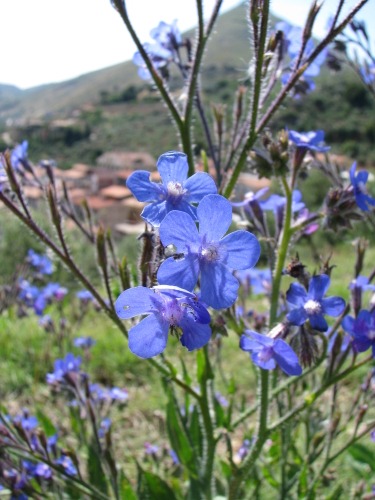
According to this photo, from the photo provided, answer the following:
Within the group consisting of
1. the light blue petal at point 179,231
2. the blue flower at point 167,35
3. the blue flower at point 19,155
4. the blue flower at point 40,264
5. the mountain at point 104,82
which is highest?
the mountain at point 104,82

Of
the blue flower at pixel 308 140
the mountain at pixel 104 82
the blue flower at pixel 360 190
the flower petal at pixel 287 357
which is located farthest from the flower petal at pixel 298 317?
the mountain at pixel 104 82

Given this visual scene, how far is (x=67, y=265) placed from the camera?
3.24ft

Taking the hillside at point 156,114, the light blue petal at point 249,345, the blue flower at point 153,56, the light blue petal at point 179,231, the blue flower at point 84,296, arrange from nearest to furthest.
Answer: the light blue petal at point 179,231
the light blue petal at point 249,345
the blue flower at point 153,56
the blue flower at point 84,296
the hillside at point 156,114

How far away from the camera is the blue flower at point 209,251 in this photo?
58 centimetres

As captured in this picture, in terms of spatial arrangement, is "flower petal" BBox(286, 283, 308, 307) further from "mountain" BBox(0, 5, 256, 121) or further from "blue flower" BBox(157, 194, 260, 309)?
"mountain" BBox(0, 5, 256, 121)

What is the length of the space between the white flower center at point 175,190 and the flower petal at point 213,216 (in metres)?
0.12

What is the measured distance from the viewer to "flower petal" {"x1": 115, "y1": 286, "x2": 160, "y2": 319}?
1.93 feet

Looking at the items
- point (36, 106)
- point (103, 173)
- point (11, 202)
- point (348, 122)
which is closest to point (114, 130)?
point (103, 173)

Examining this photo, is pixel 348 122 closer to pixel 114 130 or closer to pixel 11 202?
pixel 114 130

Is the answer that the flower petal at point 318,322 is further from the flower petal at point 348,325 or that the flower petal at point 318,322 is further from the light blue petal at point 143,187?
the light blue petal at point 143,187

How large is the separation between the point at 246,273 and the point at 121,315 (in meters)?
1.62

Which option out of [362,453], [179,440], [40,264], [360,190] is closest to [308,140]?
[360,190]

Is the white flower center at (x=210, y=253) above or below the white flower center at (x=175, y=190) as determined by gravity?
below

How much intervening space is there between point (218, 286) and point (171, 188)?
0.21 m
